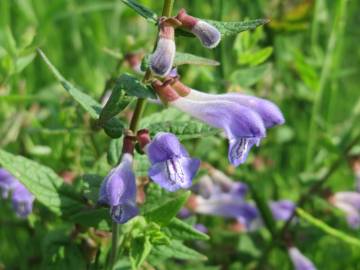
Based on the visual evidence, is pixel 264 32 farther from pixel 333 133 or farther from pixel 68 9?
pixel 68 9

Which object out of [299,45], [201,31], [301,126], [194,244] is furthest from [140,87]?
[299,45]

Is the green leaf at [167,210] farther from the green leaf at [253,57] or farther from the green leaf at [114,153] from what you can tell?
the green leaf at [253,57]

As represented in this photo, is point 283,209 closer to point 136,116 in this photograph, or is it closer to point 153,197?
point 153,197

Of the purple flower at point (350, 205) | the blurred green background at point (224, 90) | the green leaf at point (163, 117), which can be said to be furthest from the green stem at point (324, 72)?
the green leaf at point (163, 117)

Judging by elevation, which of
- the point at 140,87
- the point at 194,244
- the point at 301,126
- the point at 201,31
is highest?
the point at 201,31

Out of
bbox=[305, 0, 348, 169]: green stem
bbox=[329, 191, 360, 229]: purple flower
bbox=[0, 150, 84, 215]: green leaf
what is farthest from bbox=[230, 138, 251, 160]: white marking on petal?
bbox=[305, 0, 348, 169]: green stem

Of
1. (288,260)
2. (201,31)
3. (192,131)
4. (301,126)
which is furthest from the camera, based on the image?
(301,126)

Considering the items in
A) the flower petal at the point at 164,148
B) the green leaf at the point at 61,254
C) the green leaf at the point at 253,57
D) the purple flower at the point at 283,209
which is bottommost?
the purple flower at the point at 283,209

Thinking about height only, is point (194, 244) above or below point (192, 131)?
below
